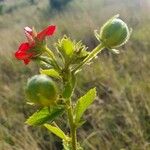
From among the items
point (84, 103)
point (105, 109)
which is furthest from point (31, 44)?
point (105, 109)

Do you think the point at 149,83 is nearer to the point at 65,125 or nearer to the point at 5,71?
the point at 65,125

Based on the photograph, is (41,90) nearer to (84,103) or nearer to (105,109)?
(84,103)

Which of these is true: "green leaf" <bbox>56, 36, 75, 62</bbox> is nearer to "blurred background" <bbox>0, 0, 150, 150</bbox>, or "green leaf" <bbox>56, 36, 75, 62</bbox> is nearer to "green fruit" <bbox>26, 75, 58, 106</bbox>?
"green fruit" <bbox>26, 75, 58, 106</bbox>

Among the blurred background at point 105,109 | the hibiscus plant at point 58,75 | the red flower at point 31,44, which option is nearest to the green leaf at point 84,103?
the hibiscus plant at point 58,75

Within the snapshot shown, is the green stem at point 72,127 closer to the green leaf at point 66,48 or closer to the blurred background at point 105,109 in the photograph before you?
the green leaf at point 66,48

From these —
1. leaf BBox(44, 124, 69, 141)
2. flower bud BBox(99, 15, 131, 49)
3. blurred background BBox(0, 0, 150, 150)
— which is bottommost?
blurred background BBox(0, 0, 150, 150)

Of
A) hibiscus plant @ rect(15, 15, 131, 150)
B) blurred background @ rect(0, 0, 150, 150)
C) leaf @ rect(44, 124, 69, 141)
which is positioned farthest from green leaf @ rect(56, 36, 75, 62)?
blurred background @ rect(0, 0, 150, 150)

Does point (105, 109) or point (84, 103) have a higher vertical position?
point (84, 103)
